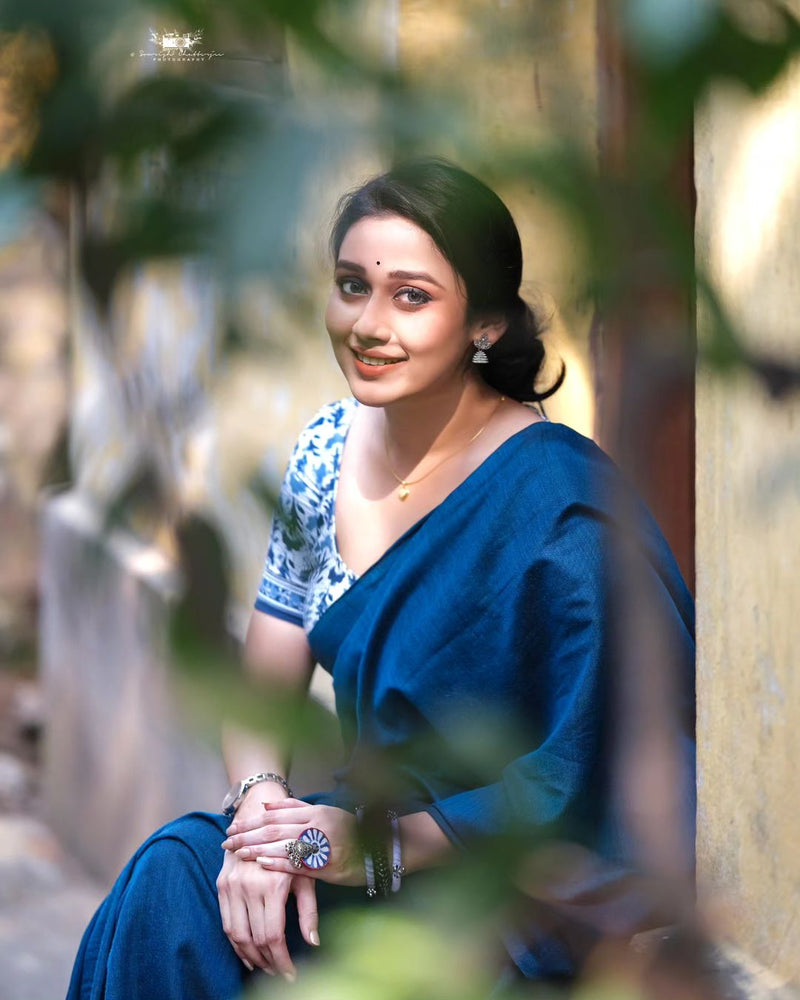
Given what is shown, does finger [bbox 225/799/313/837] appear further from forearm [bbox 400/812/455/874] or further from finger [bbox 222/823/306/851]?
forearm [bbox 400/812/455/874]

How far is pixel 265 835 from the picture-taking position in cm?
196

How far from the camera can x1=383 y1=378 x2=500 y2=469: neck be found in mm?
2168

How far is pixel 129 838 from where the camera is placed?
436cm

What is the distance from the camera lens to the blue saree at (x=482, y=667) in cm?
191

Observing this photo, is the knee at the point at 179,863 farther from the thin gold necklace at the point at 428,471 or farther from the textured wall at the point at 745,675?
the textured wall at the point at 745,675

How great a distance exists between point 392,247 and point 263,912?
878 mm

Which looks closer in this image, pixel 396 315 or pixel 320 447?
pixel 396 315

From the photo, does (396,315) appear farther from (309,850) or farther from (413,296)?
(309,850)

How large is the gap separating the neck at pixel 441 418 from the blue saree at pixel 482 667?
84 mm

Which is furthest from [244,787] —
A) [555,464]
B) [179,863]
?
[555,464]

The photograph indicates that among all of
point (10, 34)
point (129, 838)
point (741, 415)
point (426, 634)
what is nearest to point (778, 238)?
point (741, 415)

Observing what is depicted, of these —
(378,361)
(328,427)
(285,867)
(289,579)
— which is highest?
(378,361)

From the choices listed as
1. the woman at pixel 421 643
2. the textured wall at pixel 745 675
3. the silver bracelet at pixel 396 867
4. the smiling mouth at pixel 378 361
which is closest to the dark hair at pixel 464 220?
the textured wall at pixel 745 675

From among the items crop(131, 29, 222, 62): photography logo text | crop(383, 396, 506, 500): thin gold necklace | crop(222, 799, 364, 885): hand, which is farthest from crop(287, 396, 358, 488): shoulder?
crop(131, 29, 222, 62): photography logo text
